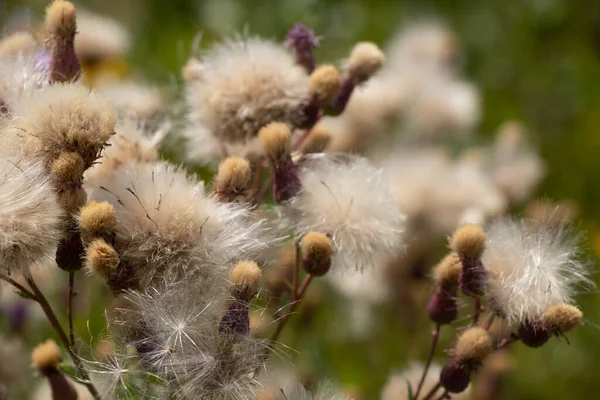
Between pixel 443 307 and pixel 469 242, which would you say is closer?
pixel 469 242

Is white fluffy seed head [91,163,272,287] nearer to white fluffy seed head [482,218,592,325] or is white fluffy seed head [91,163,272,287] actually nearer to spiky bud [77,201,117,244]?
spiky bud [77,201,117,244]

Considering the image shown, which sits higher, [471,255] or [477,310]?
[471,255]

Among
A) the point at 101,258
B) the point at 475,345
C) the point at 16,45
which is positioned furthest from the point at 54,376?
the point at 475,345

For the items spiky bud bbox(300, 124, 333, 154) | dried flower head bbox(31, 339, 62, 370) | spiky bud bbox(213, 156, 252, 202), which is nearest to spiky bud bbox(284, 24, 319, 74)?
spiky bud bbox(300, 124, 333, 154)

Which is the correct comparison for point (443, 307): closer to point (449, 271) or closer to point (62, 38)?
point (449, 271)

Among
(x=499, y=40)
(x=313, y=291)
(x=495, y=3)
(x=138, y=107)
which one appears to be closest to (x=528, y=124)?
(x=499, y=40)

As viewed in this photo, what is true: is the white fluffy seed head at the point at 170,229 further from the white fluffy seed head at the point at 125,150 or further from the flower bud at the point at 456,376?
the flower bud at the point at 456,376

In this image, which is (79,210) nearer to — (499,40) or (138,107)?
(138,107)
